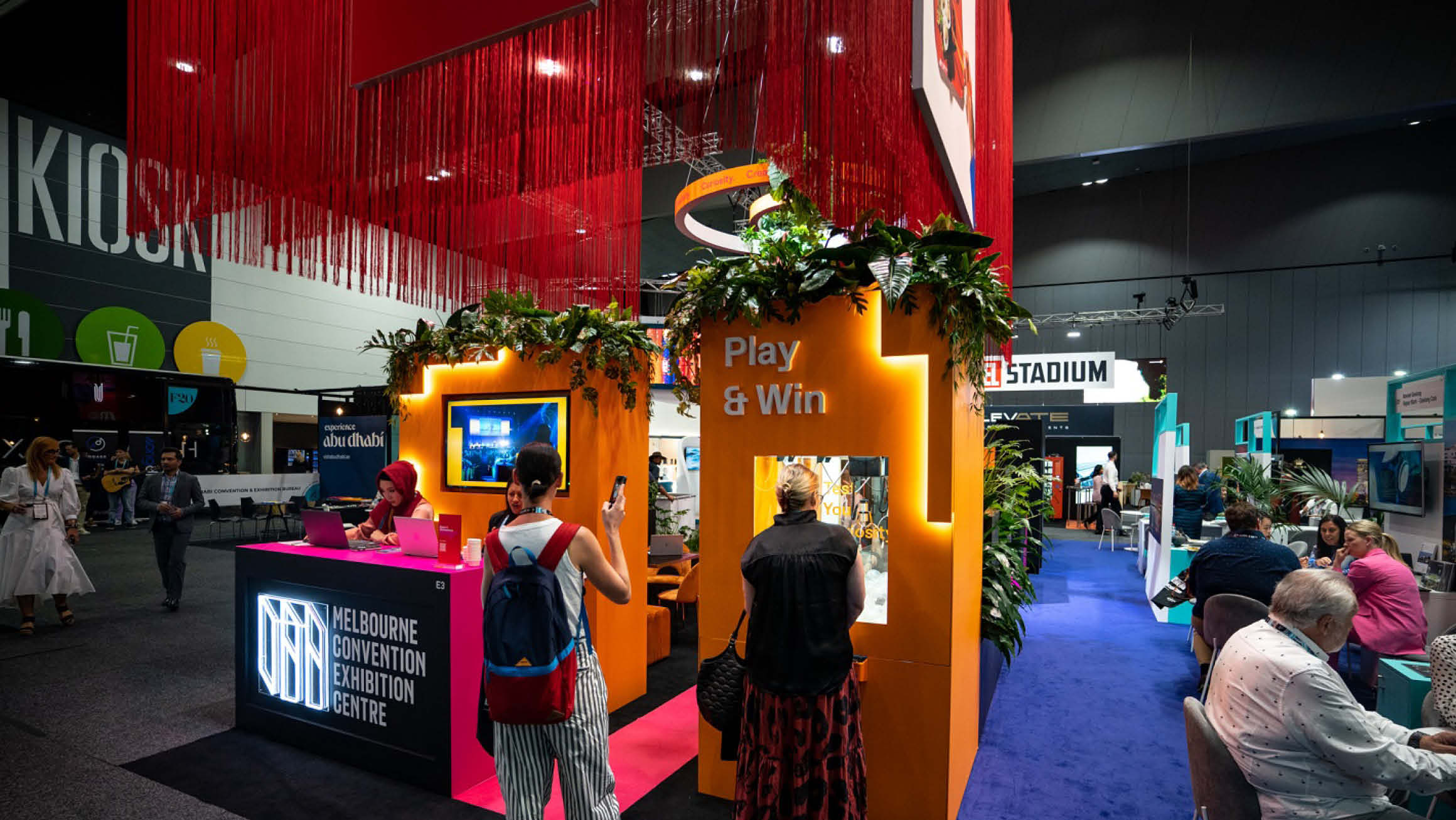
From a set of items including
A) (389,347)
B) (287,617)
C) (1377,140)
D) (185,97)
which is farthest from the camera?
(1377,140)

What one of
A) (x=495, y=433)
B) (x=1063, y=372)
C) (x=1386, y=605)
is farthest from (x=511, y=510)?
(x=1063, y=372)

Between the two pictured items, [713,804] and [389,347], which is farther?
[389,347]

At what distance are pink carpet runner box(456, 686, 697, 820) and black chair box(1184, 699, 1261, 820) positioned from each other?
6.76 ft

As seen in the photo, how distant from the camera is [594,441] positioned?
438 cm

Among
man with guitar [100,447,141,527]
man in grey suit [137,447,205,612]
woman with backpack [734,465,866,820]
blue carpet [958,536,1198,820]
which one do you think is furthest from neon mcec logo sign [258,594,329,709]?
man with guitar [100,447,141,527]

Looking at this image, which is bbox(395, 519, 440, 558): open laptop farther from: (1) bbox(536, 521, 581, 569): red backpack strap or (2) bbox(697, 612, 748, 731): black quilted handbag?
(1) bbox(536, 521, 581, 569): red backpack strap

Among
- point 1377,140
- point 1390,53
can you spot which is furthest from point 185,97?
point 1377,140

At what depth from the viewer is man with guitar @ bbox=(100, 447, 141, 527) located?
1228 cm

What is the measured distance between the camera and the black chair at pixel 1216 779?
6.68 feet

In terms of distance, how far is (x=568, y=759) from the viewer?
2.13m

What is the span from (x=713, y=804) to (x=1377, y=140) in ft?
60.3

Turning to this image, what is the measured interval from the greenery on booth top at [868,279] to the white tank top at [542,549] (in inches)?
57.6

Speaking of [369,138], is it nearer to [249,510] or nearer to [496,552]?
[496,552]

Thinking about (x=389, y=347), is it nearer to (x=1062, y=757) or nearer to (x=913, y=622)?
(x=913, y=622)
